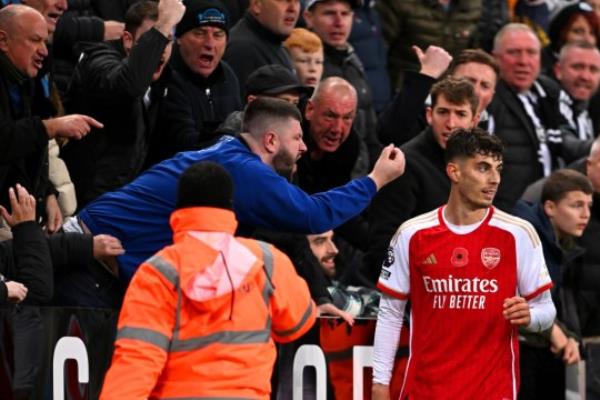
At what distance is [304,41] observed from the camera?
1198cm

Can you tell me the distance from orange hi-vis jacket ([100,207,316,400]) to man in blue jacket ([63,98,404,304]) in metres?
1.33

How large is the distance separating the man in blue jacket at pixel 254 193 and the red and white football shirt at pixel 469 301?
48 centimetres

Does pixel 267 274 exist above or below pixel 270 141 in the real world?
below

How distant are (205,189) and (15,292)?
6.10 ft

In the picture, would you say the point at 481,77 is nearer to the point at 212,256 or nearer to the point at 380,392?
the point at 380,392

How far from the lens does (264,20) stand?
38.2ft

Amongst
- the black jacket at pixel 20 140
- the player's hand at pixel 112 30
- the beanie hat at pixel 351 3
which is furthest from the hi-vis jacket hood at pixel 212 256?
the beanie hat at pixel 351 3

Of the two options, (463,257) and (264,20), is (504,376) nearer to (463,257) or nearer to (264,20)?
(463,257)

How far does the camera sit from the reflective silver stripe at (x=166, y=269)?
6949mm

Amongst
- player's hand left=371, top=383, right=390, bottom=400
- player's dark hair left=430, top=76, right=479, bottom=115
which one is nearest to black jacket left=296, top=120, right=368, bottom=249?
player's dark hair left=430, top=76, right=479, bottom=115

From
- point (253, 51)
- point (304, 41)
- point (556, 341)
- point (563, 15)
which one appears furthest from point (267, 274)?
point (563, 15)

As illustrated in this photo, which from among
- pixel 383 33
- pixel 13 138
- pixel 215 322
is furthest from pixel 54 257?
pixel 383 33

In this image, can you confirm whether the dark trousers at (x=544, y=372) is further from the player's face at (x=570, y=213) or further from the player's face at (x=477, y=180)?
the player's face at (x=477, y=180)

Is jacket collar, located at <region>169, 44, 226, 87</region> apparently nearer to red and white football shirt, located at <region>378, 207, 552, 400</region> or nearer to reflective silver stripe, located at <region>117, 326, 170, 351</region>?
red and white football shirt, located at <region>378, 207, 552, 400</region>
